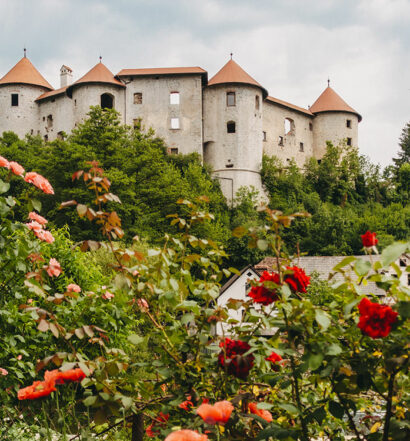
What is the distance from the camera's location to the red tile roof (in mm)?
42750

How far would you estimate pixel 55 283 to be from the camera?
30.1ft

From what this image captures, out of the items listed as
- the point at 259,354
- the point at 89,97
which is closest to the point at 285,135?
the point at 89,97

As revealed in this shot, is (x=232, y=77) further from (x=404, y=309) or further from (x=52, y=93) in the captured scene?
(x=404, y=309)

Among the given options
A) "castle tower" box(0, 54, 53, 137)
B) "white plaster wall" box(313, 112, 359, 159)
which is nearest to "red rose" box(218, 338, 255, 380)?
"castle tower" box(0, 54, 53, 137)

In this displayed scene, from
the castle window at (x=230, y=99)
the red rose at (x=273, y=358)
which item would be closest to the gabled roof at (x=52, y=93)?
the castle window at (x=230, y=99)

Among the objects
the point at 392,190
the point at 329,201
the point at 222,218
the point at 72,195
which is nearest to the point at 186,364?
the point at 72,195

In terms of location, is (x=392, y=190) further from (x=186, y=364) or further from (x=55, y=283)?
(x=186, y=364)

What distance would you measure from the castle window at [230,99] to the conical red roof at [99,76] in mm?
7759

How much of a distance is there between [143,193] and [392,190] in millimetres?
27474

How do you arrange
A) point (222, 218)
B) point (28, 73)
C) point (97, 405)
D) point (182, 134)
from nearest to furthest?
point (97, 405) → point (222, 218) → point (182, 134) → point (28, 73)

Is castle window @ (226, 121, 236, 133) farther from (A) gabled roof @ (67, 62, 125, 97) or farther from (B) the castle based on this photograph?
(A) gabled roof @ (67, 62, 125, 97)

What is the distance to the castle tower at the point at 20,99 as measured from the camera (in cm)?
4591

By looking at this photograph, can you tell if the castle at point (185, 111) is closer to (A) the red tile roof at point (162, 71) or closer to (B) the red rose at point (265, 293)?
(A) the red tile roof at point (162, 71)

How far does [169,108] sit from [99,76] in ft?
18.3
